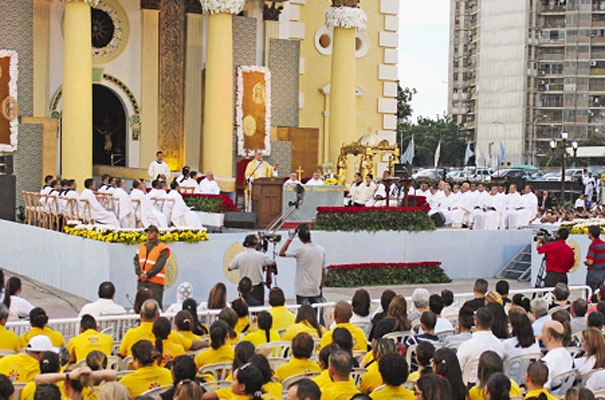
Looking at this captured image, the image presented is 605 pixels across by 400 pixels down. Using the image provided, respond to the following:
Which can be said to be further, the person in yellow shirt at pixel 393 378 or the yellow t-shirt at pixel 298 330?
the yellow t-shirt at pixel 298 330

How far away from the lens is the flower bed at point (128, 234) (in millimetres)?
18875

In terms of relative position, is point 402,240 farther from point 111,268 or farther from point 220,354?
point 220,354

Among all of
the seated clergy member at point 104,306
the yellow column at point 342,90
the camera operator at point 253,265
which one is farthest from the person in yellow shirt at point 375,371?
the yellow column at point 342,90

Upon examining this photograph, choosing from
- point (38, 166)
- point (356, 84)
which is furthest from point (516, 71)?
point (38, 166)

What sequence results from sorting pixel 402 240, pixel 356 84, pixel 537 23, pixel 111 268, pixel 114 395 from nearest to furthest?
1. pixel 114 395
2. pixel 111 268
3. pixel 402 240
4. pixel 356 84
5. pixel 537 23

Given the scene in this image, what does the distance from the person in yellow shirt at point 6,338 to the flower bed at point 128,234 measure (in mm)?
8326

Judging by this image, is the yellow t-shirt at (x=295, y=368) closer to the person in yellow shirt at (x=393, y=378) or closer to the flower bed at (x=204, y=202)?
the person in yellow shirt at (x=393, y=378)

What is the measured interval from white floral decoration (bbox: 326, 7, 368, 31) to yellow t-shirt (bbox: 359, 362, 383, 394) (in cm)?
2573

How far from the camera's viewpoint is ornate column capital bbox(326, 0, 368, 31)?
3384cm

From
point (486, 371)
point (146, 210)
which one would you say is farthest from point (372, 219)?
point (486, 371)

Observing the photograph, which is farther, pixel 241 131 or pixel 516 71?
pixel 516 71

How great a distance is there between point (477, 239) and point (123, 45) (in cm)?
1296

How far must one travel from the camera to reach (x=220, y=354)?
9.57m

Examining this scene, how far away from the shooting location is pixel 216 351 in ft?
31.4
